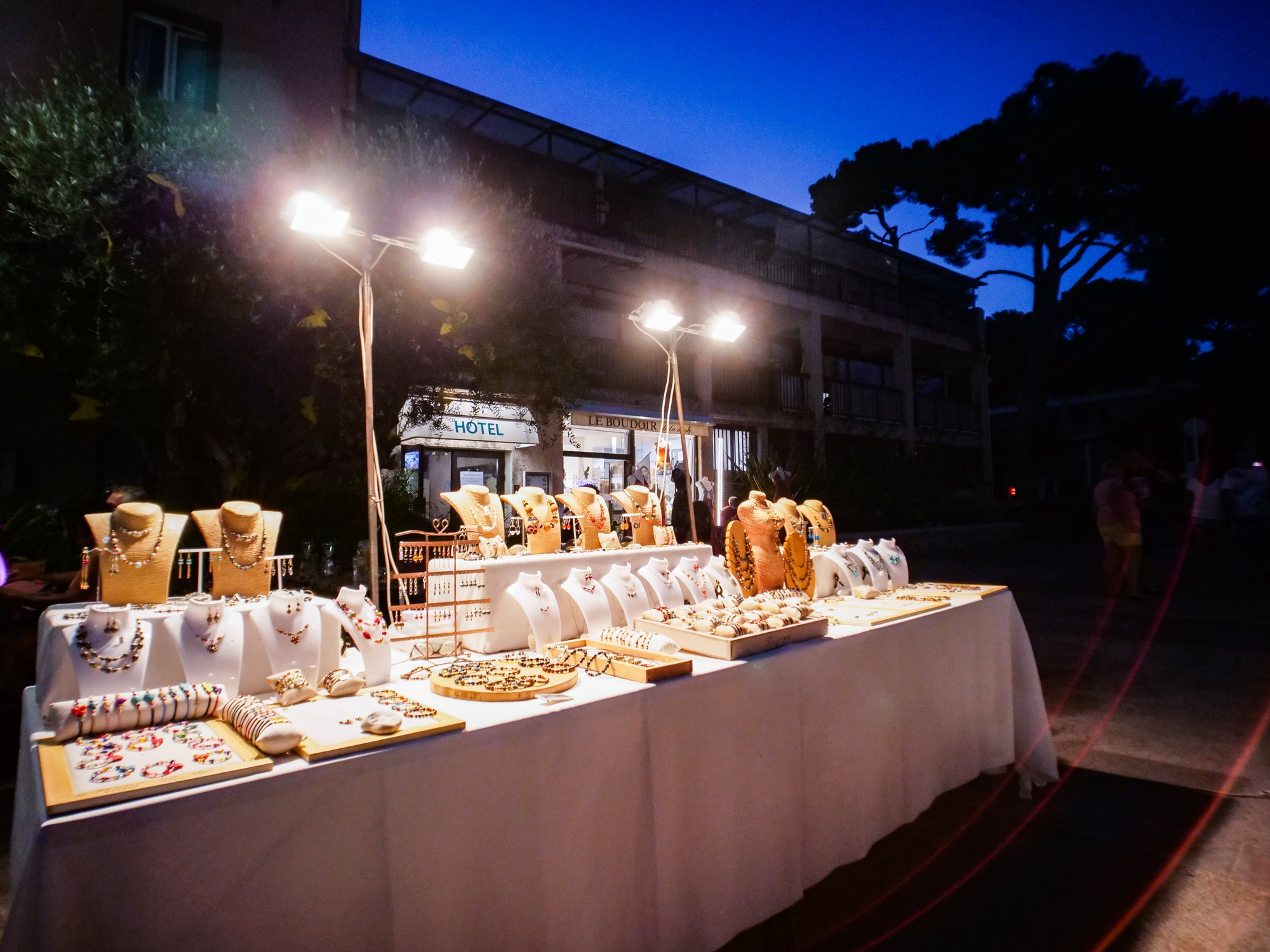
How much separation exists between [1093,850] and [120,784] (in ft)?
10.3

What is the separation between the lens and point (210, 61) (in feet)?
27.2

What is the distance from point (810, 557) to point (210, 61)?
943cm

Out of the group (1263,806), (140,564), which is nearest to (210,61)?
(140,564)

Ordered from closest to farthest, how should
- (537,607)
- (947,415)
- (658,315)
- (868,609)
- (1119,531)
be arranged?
(537,607), (868,609), (658,315), (1119,531), (947,415)

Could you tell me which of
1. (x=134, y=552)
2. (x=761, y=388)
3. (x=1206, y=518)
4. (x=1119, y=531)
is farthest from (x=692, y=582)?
(x=761, y=388)

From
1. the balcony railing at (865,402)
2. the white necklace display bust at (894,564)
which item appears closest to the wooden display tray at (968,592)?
the white necklace display bust at (894,564)

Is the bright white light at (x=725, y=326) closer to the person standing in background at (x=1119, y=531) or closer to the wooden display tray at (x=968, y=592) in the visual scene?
the wooden display tray at (x=968, y=592)

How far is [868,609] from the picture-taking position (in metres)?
2.81

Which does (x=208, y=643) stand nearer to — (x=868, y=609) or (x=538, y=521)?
(x=538, y=521)

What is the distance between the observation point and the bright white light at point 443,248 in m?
2.62

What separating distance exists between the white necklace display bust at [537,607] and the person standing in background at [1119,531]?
7.32 meters

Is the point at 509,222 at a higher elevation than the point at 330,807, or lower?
higher

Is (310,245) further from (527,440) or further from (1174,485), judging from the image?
(1174,485)

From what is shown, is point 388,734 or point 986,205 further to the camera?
point 986,205
